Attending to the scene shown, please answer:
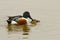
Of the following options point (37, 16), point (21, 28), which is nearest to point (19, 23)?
point (21, 28)

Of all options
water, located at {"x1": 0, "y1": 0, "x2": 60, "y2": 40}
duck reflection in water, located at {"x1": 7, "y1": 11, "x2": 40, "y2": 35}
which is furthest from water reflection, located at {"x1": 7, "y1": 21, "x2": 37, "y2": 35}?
water, located at {"x1": 0, "y1": 0, "x2": 60, "y2": 40}

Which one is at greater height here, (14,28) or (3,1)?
(3,1)

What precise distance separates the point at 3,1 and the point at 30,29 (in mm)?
7694

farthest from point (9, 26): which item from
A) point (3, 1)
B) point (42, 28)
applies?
point (3, 1)

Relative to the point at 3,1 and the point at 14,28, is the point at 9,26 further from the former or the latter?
the point at 3,1

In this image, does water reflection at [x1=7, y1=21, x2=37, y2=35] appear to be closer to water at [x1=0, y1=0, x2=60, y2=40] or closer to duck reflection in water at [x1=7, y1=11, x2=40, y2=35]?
duck reflection in water at [x1=7, y1=11, x2=40, y2=35]

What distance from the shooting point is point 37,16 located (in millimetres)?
19141

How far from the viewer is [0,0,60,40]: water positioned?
1491cm

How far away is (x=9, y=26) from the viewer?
55.7 ft

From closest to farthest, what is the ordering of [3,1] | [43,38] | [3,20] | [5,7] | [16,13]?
[43,38] < [3,20] < [16,13] < [5,7] < [3,1]

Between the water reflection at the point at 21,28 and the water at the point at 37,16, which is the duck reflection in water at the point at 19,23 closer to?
the water reflection at the point at 21,28

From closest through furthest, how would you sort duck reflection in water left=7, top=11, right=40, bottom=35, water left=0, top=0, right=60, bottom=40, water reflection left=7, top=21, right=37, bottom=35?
water left=0, top=0, right=60, bottom=40, water reflection left=7, top=21, right=37, bottom=35, duck reflection in water left=7, top=11, right=40, bottom=35

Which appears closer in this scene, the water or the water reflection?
the water

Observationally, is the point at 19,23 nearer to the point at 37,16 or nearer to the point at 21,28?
the point at 21,28
